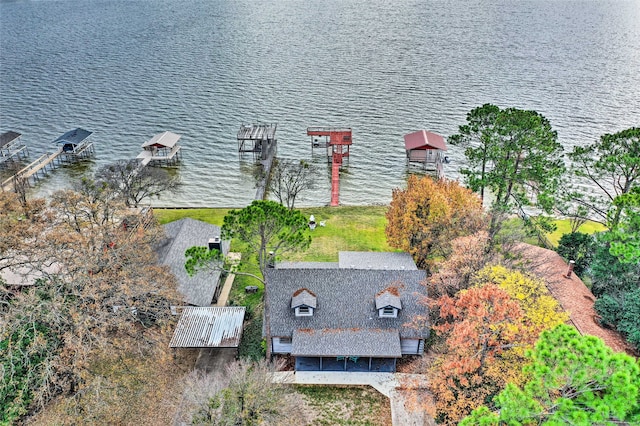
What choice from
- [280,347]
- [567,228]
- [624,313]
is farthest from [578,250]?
[280,347]

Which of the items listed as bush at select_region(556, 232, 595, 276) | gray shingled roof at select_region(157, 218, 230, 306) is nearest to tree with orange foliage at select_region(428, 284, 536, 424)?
bush at select_region(556, 232, 595, 276)

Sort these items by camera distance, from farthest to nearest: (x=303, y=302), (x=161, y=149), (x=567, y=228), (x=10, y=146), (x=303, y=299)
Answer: (x=10, y=146), (x=161, y=149), (x=567, y=228), (x=303, y=299), (x=303, y=302)

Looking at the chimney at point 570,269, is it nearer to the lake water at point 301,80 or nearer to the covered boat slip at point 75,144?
the lake water at point 301,80

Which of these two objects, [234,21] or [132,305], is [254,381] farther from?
[234,21]

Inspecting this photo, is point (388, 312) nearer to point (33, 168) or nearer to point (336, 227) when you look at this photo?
point (336, 227)

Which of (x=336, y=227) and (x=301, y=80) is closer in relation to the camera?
(x=336, y=227)

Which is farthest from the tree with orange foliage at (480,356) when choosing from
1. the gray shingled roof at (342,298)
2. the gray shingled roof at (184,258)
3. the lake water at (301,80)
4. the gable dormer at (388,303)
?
the lake water at (301,80)

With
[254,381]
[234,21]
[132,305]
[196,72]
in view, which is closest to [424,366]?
[254,381]
